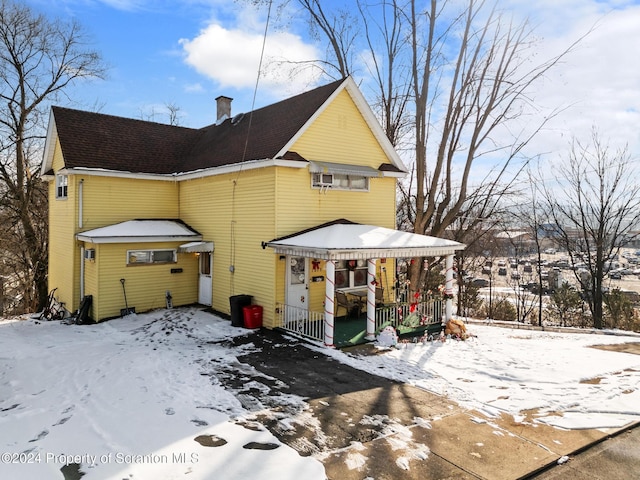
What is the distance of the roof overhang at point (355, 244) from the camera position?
10.8 m

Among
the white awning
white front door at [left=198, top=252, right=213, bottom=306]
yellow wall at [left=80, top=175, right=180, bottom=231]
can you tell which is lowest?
white front door at [left=198, top=252, right=213, bottom=306]

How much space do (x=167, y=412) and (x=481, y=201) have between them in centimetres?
1921

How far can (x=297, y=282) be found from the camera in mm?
12992

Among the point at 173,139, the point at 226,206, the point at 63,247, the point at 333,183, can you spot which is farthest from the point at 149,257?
the point at 333,183

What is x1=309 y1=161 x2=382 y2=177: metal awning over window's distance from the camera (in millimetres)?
12984

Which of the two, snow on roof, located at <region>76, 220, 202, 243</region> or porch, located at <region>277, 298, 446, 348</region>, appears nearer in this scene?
porch, located at <region>277, 298, 446, 348</region>

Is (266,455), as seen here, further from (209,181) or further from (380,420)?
(209,181)

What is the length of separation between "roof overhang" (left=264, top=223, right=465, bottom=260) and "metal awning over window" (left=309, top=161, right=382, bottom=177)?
1.79 m

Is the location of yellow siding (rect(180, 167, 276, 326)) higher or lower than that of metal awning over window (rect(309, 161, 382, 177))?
lower

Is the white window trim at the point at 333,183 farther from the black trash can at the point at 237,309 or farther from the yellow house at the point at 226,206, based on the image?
the black trash can at the point at 237,309

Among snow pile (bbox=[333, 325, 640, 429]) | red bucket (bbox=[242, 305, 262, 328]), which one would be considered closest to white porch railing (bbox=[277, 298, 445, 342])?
red bucket (bbox=[242, 305, 262, 328])

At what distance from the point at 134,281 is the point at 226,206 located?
170 inches

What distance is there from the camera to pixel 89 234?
45.6 ft

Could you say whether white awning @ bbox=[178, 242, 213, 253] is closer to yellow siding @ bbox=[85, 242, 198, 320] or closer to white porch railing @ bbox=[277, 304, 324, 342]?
yellow siding @ bbox=[85, 242, 198, 320]
